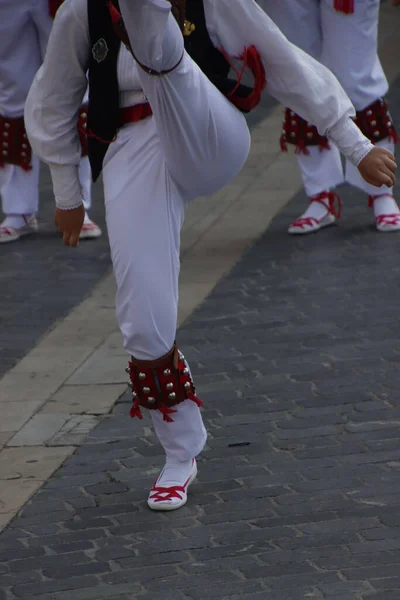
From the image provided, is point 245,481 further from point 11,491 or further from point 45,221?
point 45,221

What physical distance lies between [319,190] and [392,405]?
2660 millimetres

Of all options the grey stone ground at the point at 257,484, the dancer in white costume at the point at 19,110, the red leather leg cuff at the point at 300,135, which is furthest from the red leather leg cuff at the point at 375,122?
the dancer in white costume at the point at 19,110

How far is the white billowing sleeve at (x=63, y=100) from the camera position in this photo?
12.4ft

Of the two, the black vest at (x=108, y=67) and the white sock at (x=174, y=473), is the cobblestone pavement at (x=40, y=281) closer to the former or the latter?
the white sock at (x=174, y=473)

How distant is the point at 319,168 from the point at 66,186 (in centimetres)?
336

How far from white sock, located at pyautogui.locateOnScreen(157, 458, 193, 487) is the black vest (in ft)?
3.16

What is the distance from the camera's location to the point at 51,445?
15.4 ft

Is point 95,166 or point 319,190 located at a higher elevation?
point 95,166

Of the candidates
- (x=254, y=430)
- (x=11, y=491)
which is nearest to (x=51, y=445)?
(x=11, y=491)

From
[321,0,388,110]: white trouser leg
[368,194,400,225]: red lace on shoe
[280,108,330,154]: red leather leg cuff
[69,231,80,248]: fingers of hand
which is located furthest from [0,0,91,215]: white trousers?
[69,231,80,248]: fingers of hand

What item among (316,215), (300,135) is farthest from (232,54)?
(316,215)

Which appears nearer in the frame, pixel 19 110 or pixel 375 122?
pixel 375 122

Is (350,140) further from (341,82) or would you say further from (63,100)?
(341,82)

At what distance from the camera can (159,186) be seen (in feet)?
12.4
